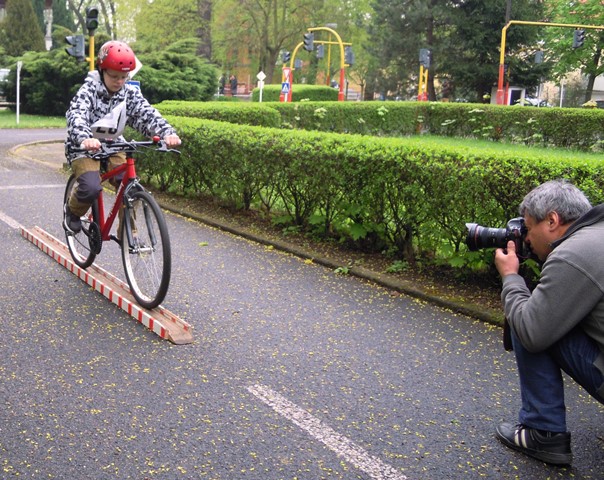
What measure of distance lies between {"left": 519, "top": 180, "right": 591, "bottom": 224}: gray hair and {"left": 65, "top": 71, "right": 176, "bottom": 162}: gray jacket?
3373 millimetres

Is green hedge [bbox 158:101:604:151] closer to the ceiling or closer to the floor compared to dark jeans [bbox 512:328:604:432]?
closer to the ceiling

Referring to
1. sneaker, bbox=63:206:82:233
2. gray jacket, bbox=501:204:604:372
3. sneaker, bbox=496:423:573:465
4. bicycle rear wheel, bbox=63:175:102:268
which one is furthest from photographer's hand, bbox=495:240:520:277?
sneaker, bbox=63:206:82:233

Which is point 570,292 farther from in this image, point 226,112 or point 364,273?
point 226,112

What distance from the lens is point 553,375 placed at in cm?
360

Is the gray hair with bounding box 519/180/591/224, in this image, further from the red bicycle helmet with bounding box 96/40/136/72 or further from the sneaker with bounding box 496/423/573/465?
the red bicycle helmet with bounding box 96/40/136/72

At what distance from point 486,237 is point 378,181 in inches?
138

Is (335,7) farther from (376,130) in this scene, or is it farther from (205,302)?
(205,302)

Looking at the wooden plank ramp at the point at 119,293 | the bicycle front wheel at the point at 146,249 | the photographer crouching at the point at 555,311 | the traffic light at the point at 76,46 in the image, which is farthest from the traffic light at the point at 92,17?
the photographer crouching at the point at 555,311

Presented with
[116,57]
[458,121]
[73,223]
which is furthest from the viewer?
[458,121]

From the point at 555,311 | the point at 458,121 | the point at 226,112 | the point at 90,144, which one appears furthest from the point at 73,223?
the point at 458,121

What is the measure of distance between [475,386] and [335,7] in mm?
56612

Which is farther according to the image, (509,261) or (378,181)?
(378,181)

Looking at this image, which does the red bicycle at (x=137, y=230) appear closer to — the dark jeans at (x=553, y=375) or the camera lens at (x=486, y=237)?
the camera lens at (x=486, y=237)

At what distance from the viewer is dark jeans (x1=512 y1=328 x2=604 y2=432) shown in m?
3.37
